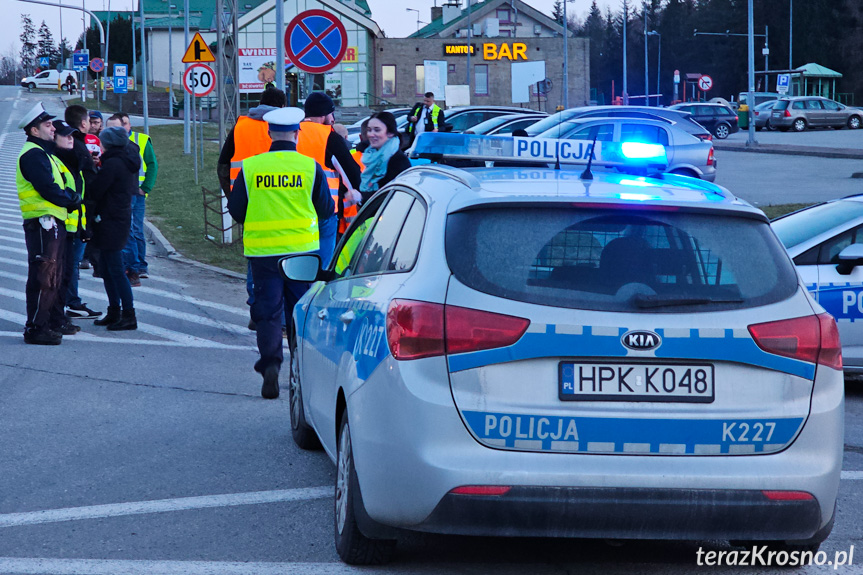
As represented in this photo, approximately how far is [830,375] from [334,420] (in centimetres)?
197

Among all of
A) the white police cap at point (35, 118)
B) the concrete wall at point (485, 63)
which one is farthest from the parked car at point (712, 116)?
the white police cap at point (35, 118)

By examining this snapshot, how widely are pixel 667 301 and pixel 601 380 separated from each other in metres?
0.35

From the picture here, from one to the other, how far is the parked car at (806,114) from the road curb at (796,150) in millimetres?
13184

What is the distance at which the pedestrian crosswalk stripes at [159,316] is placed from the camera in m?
10.5

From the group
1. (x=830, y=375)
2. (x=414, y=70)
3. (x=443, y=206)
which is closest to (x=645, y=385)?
(x=830, y=375)

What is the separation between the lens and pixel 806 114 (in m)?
56.3

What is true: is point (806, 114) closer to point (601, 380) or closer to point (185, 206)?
point (185, 206)

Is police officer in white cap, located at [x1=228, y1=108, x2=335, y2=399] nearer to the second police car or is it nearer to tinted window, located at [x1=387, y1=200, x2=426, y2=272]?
tinted window, located at [x1=387, y1=200, x2=426, y2=272]

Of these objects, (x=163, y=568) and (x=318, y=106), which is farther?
(x=318, y=106)

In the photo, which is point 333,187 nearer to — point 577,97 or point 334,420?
point 334,420

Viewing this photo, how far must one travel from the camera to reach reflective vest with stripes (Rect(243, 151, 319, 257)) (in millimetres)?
7723

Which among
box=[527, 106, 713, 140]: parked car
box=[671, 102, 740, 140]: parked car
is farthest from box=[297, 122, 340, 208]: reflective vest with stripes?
box=[671, 102, 740, 140]: parked car

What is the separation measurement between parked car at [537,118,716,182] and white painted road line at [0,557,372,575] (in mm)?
17077

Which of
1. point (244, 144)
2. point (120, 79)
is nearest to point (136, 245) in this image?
point (244, 144)
